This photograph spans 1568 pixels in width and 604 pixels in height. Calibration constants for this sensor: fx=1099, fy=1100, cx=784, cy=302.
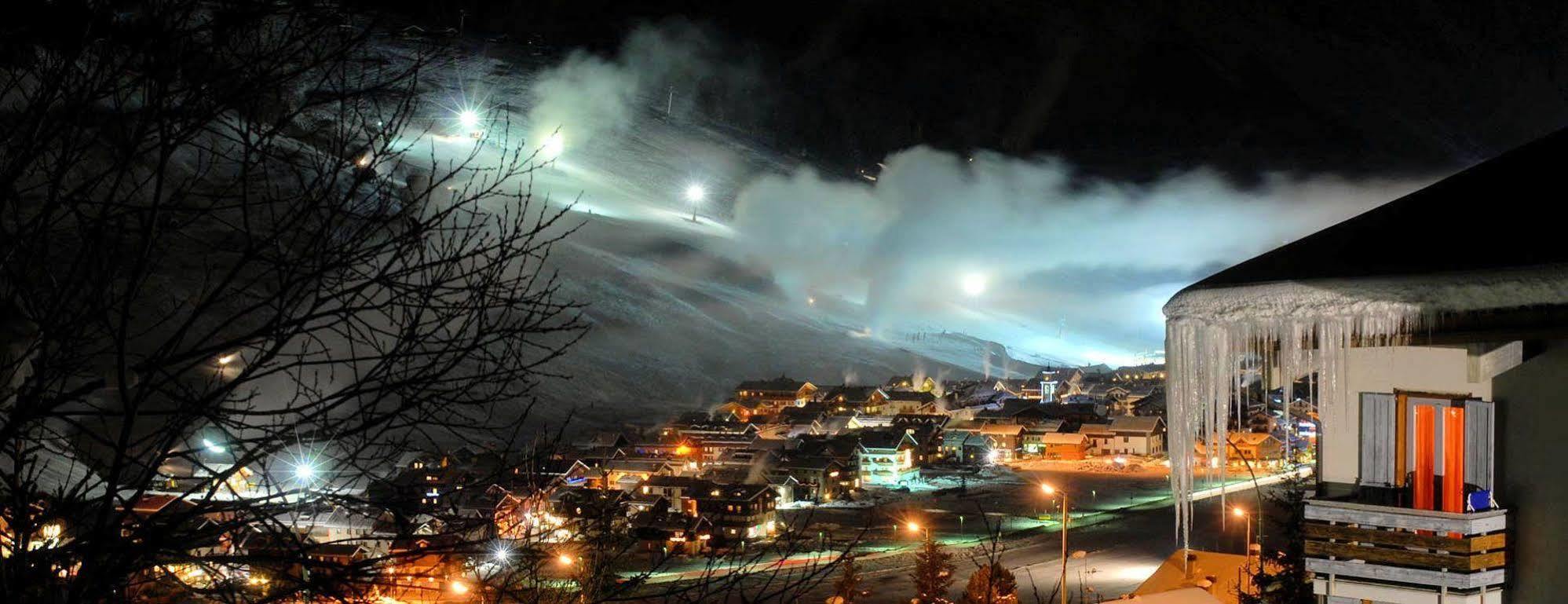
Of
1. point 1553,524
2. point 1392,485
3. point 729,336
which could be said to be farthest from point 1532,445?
point 729,336

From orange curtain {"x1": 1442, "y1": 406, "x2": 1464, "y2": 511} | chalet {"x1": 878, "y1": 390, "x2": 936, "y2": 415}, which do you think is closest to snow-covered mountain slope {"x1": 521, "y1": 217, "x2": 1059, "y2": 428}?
chalet {"x1": 878, "y1": 390, "x2": 936, "y2": 415}

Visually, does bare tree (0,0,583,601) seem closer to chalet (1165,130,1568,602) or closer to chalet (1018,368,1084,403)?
chalet (1165,130,1568,602)

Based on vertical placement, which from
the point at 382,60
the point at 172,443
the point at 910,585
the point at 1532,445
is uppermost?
the point at 382,60

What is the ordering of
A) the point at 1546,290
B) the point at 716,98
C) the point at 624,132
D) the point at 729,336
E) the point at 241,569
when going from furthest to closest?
the point at 716,98
the point at 624,132
the point at 729,336
the point at 241,569
the point at 1546,290

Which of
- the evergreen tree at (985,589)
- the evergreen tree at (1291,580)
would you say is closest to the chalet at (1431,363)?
the evergreen tree at (1291,580)

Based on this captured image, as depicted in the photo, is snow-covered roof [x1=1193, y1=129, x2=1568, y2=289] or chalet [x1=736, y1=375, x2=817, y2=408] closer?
snow-covered roof [x1=1193, y1=129, x2=1568, y2=289]

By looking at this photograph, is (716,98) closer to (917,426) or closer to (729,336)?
(729,336)

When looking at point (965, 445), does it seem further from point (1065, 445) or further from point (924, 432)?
point (1065, 445)
